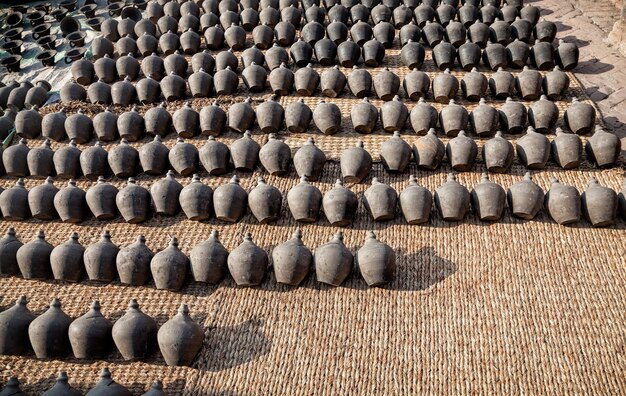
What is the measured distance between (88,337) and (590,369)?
335cm

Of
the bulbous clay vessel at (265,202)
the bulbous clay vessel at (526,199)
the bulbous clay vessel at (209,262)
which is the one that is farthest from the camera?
the bulbous clay vessel at (265,202)

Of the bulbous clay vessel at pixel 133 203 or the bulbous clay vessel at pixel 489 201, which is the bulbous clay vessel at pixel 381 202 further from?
the bulbous clay vessel at pixel 133 203

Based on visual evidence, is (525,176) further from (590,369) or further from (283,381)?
(283,381)

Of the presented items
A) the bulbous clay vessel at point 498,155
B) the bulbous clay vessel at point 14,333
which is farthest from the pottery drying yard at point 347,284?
the bulbous clay vessel at point 498,155

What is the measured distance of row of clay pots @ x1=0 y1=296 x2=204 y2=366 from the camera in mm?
3967

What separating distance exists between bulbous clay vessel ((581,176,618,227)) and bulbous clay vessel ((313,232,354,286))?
2.04 metres

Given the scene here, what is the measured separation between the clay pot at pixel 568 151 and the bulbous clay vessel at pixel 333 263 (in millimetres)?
2349

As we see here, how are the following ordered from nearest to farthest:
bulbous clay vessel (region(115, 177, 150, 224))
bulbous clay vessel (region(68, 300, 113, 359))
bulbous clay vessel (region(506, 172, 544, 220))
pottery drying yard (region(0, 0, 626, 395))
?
pottery drying yard (region(0, 0, 626, 395)) < bulbous clay vessel (region(68, 300, 113, 359)) < bulbous clay vessel (region(506, 172, 544, 220)) < bulbous clay vessel (region(115, 177, 150, 224))

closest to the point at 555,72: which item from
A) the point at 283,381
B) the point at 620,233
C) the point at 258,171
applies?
the point at 620,233

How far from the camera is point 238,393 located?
12.5 ft

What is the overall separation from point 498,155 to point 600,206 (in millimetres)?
981

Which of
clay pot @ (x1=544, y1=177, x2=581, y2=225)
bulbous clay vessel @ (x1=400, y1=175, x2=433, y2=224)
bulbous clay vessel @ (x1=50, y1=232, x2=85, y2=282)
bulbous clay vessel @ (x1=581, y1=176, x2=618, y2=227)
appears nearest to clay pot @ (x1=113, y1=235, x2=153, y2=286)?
bulbous clay vessel @ (x1=50, y1=232, x2=85, y2=282)

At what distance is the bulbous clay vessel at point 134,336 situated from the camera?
3.97 metres

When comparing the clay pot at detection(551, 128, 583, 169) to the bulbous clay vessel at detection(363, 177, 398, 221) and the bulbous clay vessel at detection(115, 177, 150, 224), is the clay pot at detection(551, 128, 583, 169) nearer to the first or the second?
the bulbous clay vessel at detection(363, 177, 398, 221)
